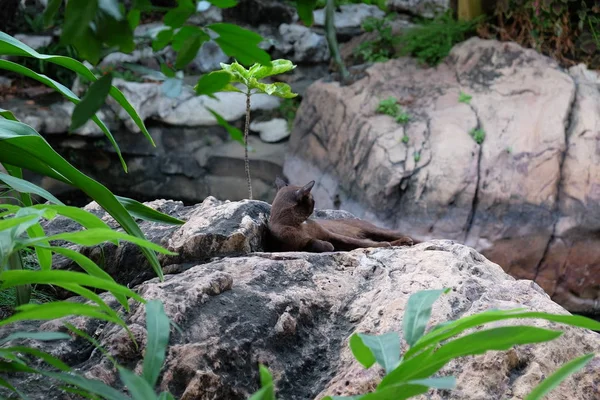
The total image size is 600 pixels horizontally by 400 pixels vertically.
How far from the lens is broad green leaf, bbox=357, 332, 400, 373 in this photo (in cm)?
127

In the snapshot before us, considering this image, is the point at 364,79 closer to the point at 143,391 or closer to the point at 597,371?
the point at 597,371

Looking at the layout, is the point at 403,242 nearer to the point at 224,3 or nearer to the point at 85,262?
the point at 85,262

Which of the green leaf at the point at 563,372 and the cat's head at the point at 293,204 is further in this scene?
the cat's head at the point at 293,204

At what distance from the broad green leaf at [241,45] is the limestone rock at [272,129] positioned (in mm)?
8739

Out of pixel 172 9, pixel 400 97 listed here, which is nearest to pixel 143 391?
pixel 172 9

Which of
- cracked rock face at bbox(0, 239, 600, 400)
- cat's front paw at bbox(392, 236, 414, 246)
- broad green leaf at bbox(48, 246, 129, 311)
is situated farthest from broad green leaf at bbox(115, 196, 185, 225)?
cat's front paw at bbox(392, 236, 414, 246)

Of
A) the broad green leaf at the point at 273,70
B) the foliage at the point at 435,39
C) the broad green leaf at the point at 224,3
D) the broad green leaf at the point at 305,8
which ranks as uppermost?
the broad green leaf at the point at 224,3

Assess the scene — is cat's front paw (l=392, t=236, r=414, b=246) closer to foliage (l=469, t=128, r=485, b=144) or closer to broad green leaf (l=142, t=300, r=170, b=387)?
broad green leaf (l=142, t=300, r=170, b=387)

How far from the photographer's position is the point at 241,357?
6.01 feet

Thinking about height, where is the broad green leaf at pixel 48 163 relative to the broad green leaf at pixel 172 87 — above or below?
below

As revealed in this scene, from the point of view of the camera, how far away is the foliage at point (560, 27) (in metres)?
7.46

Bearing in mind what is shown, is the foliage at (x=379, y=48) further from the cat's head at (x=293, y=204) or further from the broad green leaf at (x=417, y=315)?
the broad green leaf at (x=417, y=315)

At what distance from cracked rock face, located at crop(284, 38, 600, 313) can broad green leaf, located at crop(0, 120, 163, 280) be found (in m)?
5.14

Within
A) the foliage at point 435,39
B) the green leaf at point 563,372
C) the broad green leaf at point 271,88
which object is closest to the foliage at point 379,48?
the foliage at point 435,39
